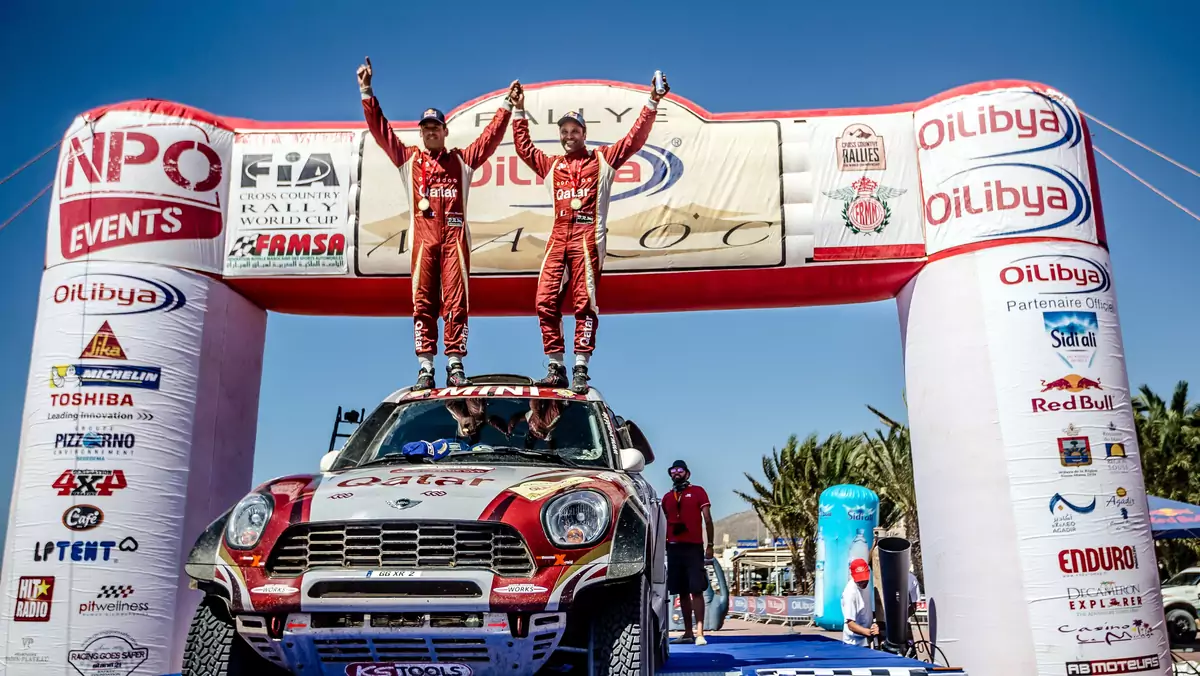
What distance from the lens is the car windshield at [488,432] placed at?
445 cm

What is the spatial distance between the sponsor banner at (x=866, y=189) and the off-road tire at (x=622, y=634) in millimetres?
5660

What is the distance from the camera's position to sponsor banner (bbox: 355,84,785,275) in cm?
857

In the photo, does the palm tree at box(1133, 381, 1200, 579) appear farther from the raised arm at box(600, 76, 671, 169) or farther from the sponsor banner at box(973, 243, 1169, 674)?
the raised arm at box(600, 76, 671, 169)

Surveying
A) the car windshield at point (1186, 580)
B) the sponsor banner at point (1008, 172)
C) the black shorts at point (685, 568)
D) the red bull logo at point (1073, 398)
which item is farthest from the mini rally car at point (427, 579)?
the car windshield at point (1186, 580)

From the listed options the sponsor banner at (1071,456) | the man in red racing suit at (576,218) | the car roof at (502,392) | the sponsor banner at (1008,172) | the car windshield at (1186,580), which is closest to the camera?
the car roof at (502,392)

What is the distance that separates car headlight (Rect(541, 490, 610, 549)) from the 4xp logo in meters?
5.49

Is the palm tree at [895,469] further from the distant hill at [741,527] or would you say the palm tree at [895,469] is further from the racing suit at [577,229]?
the distant hill at [741,527]

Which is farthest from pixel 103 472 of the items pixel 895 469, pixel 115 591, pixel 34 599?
pixel 895 469

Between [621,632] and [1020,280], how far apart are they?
5.90m

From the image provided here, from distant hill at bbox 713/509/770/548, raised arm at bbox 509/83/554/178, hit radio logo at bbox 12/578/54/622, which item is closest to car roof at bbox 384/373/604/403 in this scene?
raised arm at bbox 509/83/554/178

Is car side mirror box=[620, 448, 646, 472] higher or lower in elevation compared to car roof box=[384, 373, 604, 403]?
lower

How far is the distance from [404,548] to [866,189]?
6.48 m

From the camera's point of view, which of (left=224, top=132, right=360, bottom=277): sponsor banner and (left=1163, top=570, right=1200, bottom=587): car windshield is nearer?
(left=224, top=132, right=360, bottom=277): sponsor banner

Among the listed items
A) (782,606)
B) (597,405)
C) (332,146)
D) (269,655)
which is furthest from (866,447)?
(269,655)
